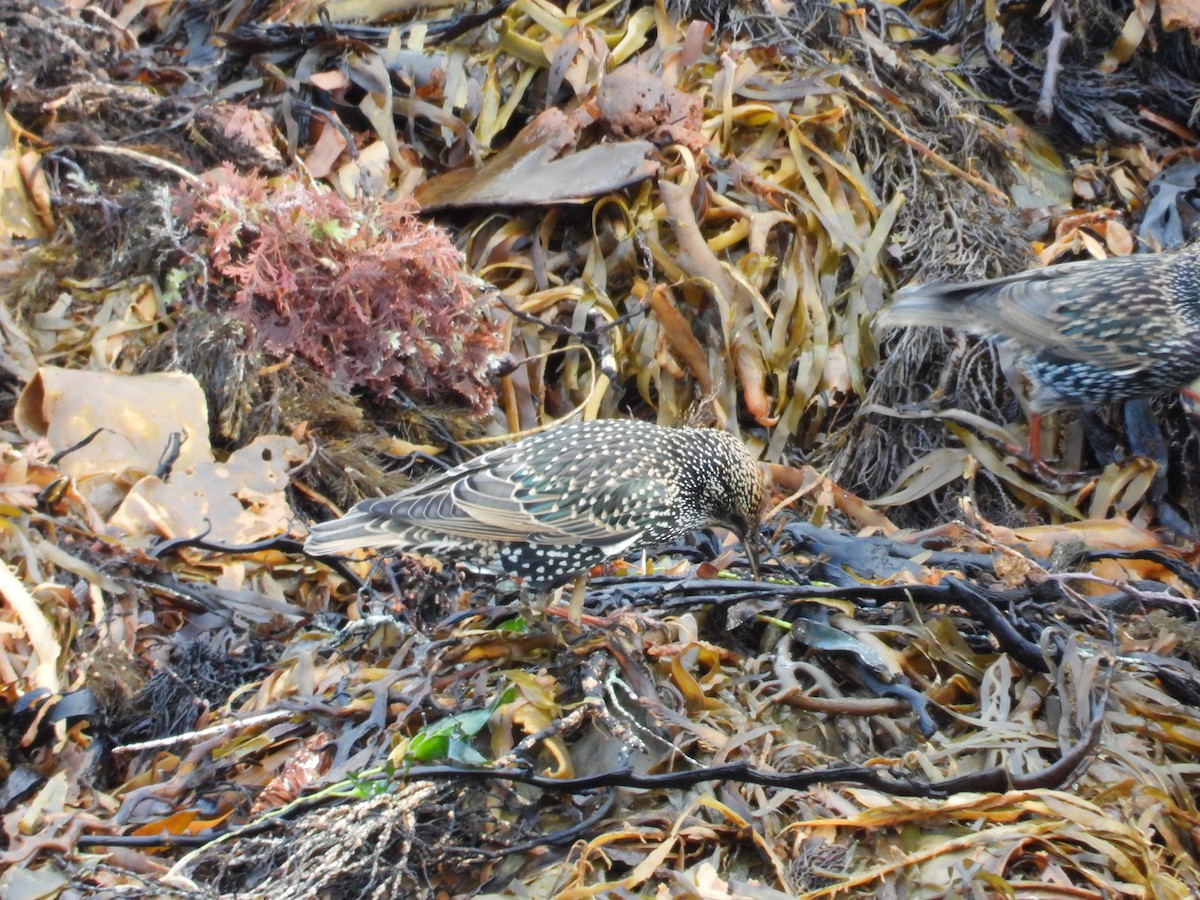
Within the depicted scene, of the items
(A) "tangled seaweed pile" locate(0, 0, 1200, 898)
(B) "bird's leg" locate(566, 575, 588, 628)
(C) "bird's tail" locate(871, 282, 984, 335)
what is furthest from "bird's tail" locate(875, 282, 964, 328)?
(B) "bird's leg" locate(566, 575, 588, 628)

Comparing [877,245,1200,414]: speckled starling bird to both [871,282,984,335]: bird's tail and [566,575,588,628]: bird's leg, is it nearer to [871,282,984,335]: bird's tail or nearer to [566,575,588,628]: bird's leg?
[871,282,984,335]: bird's tail

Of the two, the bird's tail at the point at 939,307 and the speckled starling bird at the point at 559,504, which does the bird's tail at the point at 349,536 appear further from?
the bird's tail at the point at 939,307

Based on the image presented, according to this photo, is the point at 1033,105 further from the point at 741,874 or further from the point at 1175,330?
the point at 741,874

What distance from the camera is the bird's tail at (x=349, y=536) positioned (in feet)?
10.3

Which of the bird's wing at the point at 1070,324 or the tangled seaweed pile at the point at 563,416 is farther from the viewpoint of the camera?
the bird's wing at the point at 1070,324

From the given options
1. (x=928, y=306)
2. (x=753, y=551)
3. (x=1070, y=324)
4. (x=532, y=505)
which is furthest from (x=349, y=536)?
(x=1070, y=324)

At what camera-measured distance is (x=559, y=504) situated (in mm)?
3260

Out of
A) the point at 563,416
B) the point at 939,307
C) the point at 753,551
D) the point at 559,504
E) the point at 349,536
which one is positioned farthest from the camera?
the point at 563,416

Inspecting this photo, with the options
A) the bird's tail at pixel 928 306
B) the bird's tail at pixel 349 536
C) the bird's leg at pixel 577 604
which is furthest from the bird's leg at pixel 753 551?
the bird's tail at pixel 928 306

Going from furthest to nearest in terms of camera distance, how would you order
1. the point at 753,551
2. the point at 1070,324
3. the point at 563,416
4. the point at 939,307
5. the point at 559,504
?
the point at 563,416, the point at 939,307, the point at 1070,324, the point at 753,551, the point at 559,504

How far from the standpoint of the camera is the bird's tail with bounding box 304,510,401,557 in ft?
10.3

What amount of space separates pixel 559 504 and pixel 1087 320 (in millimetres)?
2237

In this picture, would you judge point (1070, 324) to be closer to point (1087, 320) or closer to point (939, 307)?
point (1087, 320)

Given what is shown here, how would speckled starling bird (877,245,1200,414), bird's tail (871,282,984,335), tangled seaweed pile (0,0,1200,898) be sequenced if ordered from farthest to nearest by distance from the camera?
bird's tail (871,282,984,335)
speckled starling bird (877,245,1200,414)
tangled seaweed pile (0,0,1200,898)
